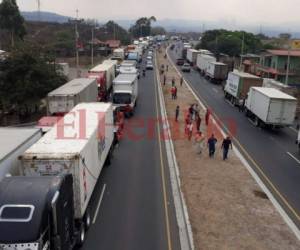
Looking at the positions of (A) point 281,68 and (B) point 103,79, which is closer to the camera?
(B) point 103,79

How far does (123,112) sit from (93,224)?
20.2 meters

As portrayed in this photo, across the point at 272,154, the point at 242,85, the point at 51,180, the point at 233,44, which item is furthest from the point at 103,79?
the point at 233,44

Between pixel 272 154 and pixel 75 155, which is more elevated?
pixel 75 155

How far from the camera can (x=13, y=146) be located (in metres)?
14.2

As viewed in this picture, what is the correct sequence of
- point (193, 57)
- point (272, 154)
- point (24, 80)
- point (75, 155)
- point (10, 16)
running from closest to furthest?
point (75, 155) < point (272, 154) < point (24, 80) < point (10, 16) < point (193, 57)

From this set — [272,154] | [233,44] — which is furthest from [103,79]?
[233,44]

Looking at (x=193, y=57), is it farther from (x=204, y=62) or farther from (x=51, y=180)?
(x=51, y=180)

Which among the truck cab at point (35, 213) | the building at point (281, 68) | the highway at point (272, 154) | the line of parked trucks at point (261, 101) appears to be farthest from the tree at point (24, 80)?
the building at point (281, 68)

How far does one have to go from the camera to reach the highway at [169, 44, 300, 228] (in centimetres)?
1953

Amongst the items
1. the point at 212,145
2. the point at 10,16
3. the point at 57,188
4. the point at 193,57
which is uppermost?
the point at 10,16

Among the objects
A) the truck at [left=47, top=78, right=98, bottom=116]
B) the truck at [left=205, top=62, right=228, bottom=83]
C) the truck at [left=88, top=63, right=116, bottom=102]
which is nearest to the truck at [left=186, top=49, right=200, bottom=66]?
the truck at [left=205, top=62, right=228, bottom=83]

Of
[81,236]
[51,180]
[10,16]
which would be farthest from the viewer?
[10,16]

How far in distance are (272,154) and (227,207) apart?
9.83 meters

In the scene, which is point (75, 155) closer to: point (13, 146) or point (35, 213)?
point (13, 146)
